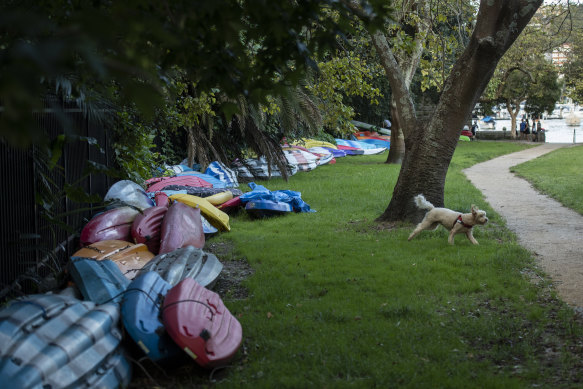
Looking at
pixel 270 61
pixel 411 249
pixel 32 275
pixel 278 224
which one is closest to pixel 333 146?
pixel 278 224

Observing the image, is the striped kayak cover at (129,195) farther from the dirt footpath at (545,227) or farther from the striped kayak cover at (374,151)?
the striped kayak cover at (374,151)

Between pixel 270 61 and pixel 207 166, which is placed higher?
pixel 270 61

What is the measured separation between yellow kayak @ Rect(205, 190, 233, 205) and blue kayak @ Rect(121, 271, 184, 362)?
6592 mm

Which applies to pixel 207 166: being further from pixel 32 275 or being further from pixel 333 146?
pixel 333 146

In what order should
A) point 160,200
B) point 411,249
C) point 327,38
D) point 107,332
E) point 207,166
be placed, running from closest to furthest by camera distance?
point 327,38, point 107,332, point 411,249, point 160,200, point 207,166

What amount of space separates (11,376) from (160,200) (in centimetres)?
643

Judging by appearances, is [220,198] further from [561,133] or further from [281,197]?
[561,133]

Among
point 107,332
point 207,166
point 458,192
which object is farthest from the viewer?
point 207,166

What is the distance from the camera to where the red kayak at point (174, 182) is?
1157 centimetres

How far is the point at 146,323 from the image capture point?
4.33m

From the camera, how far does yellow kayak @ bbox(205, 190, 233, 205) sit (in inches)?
444

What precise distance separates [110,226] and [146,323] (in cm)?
369

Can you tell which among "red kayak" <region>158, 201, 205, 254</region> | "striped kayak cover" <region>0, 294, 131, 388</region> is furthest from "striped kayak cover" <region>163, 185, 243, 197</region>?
"striped kayak cover" <region>0, 294, 131, 388</region>

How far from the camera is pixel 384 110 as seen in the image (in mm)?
37875
